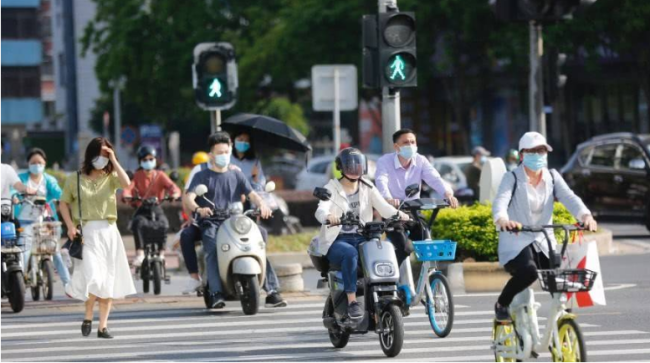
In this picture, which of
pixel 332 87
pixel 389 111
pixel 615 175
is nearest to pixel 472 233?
pixel 389 111

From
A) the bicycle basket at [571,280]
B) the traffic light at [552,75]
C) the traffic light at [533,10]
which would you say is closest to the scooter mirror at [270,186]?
the traffic light at [533,10]

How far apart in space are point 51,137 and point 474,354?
84.8 metres

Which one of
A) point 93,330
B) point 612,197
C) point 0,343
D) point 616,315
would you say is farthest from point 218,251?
point 612,197

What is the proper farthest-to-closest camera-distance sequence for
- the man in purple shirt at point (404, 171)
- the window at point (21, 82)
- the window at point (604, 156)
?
1. the window at point (21, 82)
2. the window at point (604, 156)
3. the man in purple shirt at point (404, 171)

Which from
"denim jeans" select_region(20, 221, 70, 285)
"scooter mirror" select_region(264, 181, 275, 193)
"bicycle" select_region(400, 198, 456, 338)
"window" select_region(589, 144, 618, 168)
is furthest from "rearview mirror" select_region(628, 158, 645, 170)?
"bicycle" select_region(400, 198, 456, 338)

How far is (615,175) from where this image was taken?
28.1 m

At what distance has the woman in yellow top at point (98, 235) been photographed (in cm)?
1395

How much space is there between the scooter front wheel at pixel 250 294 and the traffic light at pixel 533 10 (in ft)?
12.0

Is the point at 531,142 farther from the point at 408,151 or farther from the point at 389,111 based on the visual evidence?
the point at 389,111

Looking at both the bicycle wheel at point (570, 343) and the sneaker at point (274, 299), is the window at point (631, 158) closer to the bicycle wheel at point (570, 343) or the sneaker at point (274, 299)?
the sneaker at point (274, 299)

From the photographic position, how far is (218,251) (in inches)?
622

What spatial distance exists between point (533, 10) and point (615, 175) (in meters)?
11.5

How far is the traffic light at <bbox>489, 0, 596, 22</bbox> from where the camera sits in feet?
55.6

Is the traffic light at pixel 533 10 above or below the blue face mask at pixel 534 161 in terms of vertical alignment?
above
